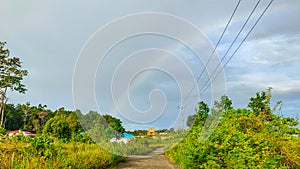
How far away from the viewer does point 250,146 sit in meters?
6.38

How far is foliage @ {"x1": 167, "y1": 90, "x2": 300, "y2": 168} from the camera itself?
5879 mm

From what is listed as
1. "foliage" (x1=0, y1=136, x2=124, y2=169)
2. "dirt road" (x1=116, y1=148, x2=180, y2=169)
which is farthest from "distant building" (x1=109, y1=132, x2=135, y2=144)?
"foliage" (x1=0, y1=136, x2=124, y2=169)

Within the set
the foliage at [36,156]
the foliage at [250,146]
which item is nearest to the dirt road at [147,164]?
the foliage at [36,156]

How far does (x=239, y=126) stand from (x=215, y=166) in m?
2.05

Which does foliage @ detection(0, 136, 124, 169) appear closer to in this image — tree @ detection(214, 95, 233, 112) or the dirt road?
the dirt road

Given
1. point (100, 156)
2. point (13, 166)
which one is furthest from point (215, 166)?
point (100, 156)

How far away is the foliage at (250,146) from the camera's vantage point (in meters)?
5.88

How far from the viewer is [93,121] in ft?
45.0

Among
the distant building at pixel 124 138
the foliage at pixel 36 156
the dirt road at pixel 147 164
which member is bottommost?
the dirt road at pixel 147 164

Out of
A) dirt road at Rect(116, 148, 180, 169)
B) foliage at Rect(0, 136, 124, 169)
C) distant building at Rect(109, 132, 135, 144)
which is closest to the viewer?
foliage at Rect(0, 136, 124, 169)

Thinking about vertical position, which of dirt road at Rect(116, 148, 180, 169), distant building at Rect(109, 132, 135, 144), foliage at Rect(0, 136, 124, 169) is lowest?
dirt road at Rect(116, 148, 180, 169)

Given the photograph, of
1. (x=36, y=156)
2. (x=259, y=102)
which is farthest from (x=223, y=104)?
(x=36, y=156)

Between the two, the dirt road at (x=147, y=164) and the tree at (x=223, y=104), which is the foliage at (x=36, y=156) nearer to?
the dirt road at (x=147, y=164)

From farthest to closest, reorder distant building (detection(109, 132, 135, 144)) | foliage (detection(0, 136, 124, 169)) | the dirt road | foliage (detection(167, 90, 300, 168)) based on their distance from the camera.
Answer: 1. distant building (detection(109, 132, 135, 144))
2. the dirt road
3. foliage (detection(0, 136, 124, 169))
4. foliage (detection(167, 90, 300, 168))
